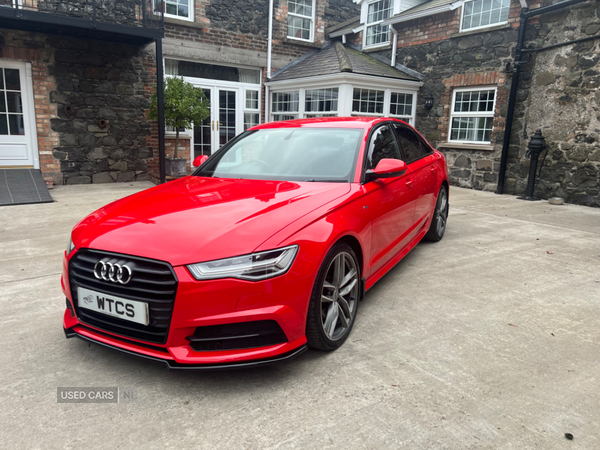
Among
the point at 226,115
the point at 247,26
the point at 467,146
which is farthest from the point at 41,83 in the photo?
the point at 467,146

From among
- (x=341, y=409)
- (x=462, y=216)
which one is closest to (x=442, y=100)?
(x=462, y=216)

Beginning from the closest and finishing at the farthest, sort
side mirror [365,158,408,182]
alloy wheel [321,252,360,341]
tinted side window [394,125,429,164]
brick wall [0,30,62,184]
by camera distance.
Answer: alloy wheel [321,252,360,341]
side mirror [365,158,408,182]
tinted side window [394,125,429,164]
brick wall [0,30,62,184]

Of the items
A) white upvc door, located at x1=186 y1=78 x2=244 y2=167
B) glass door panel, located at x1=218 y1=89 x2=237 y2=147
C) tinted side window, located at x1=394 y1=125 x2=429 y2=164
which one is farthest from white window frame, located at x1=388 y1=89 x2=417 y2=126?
tinted side window, located at x1=394 y1=125 x2=429 y2=164

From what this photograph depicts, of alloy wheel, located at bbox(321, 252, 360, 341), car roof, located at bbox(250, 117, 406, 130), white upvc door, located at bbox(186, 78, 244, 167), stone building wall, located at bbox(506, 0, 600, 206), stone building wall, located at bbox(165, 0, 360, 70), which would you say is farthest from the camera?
white upvc door, located at bbox(186, 78, 244, 167)

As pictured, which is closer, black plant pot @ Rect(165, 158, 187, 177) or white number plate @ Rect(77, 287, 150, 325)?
white number plate @ Rect(77, 287, 150, 325)

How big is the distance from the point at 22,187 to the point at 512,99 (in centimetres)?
1013

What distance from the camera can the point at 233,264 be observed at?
7.18 feet

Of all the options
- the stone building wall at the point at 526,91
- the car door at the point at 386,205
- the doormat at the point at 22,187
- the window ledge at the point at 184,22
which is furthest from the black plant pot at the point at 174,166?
the car door at the point at 386,205

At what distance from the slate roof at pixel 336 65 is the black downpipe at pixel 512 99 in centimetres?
281

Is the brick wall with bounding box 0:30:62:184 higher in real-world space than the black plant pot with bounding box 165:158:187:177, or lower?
higher

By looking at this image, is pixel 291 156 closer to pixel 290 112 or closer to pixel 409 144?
pixel 409 144

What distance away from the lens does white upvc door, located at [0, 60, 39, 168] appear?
9.12m

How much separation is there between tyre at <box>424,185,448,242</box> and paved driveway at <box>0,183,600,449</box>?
47.6 inches

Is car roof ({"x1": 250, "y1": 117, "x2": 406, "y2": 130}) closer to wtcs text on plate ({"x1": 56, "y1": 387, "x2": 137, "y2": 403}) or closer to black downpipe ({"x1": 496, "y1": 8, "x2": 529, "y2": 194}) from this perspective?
wtcs text on plate ({"x1": 56, "y1": 387, "x2": 137, "y2": 403})
